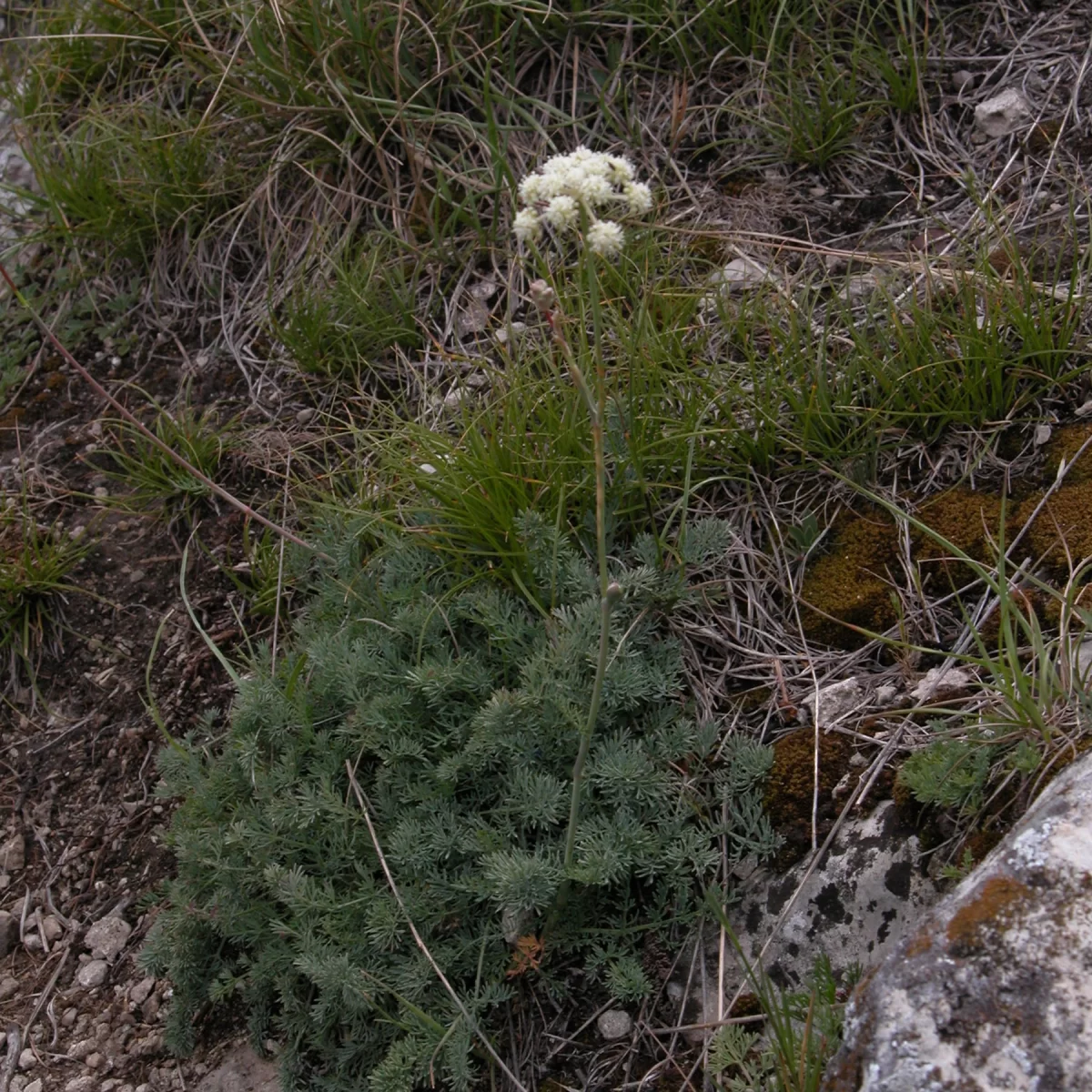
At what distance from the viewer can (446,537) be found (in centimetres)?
262

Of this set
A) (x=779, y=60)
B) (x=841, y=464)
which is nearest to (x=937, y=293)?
(x=841, y=464)

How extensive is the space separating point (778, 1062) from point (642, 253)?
2.16m

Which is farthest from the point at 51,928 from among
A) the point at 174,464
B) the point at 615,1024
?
the point at 615,1024

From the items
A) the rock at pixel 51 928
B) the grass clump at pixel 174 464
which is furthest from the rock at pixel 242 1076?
the grass clump at pixel 174 464

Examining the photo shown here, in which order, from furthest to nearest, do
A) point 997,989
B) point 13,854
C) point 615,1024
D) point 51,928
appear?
point 13,854, point 51,928, point 615,1024, point 997,989

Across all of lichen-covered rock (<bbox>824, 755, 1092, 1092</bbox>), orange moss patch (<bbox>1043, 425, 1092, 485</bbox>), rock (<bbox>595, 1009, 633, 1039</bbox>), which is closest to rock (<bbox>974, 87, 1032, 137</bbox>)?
orange moss patch (<bbox>1043, 425, 1092, 485</bbox>)

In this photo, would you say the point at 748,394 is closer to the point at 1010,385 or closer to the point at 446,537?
the point at 1010,385

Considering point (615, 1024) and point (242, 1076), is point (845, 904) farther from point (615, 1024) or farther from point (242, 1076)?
point (242, 1076)

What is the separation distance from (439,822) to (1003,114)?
263cm

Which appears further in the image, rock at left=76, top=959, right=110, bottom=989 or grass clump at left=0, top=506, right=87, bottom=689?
grass clump at left=0, top=506, right=87, bottom=689

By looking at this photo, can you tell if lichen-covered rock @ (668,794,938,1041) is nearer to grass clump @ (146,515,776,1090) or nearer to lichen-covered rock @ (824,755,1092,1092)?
grass clump @ (146,515,776,1090)

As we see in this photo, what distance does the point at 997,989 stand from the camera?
4.61 feet

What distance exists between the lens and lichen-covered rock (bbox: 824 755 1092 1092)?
4.43ft

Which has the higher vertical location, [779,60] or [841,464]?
[779,60]
